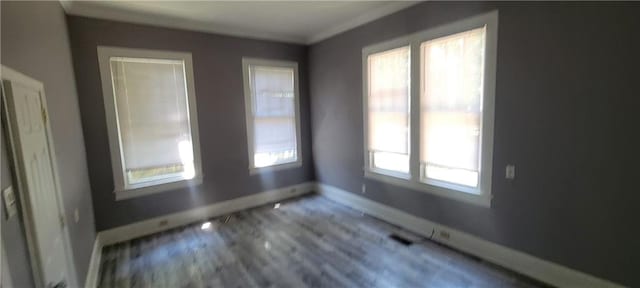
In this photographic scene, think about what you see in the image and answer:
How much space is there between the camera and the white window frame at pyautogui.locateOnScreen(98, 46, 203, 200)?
3.26 metres

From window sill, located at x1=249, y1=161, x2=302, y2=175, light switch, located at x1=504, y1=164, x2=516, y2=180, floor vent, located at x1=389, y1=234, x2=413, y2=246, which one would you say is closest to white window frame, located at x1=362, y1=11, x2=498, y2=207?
light switch, located at x1=504, y1=164, x2=516, y2=180

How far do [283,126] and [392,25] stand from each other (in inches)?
91.5

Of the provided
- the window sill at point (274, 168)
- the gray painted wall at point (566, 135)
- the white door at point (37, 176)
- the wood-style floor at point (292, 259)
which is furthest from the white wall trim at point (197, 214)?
the gray painted wall at point (566, 135)

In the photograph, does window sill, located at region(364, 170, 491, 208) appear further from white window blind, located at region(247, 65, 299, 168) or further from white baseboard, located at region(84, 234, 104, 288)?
white baseboard, located at region(84, 234, 104, 288)

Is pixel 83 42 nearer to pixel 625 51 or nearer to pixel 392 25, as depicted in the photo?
pixel 392 25

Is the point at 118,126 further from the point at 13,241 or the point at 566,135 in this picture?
the point at 566,135

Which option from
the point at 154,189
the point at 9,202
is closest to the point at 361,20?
the point at 154,189

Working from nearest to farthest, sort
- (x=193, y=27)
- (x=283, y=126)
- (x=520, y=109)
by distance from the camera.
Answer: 1. (x=520, y=109)
2. (x=193, y=27)
3. (x=283, y=126)

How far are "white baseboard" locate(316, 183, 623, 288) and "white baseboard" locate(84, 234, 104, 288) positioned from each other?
10.5 feet

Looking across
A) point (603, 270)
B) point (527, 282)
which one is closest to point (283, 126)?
point (527, 282)

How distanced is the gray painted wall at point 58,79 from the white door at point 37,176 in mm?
144

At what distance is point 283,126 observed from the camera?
4.75 meters

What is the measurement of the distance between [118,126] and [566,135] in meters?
4.57

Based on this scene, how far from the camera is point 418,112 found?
326 centimetres
